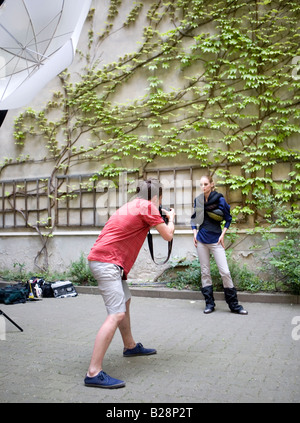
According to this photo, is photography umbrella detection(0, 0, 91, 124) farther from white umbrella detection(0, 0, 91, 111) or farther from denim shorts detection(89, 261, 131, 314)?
denim shorts detection(89, 261, 131, 314)

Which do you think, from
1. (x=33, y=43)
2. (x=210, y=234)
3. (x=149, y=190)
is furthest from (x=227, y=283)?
(x=33, y=43)

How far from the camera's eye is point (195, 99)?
8711 mm

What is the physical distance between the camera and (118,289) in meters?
3.36

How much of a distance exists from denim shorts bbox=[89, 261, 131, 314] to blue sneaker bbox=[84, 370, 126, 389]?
500 millimetres

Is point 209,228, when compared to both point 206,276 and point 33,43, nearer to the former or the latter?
point 206,276

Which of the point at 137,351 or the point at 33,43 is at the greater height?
the point at 33,43

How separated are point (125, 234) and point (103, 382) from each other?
3.93ft

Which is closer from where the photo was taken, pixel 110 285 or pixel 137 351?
pixel 110 285

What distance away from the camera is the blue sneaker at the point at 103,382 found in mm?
3113

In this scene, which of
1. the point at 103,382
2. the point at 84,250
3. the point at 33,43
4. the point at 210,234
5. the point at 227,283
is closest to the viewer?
the point at 103,382

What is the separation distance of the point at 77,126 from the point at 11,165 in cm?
217

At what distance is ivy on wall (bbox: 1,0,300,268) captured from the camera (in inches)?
311

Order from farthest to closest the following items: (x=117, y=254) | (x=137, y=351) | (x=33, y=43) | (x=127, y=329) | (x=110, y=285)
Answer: (x=33, y=43), (x=137, y=351), (x=127, y=329), (x=117, y=254), (x=110, y=285)
